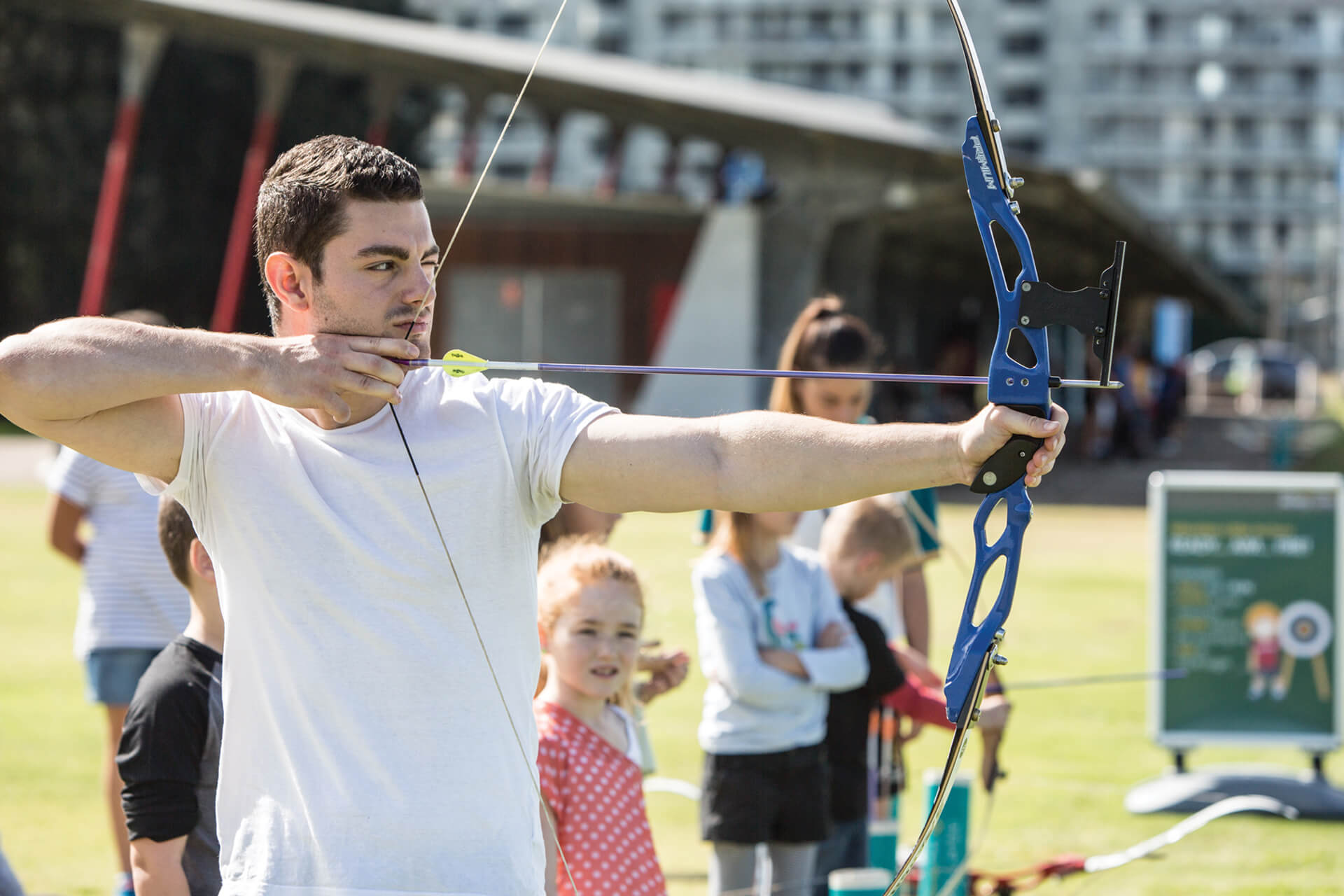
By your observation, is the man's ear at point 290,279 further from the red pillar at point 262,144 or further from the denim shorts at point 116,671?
the red pillar at point 262,144

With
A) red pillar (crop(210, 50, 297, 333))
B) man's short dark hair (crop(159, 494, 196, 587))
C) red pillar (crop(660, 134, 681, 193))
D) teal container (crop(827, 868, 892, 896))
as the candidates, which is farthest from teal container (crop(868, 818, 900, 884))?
red pillar (crop(660, 134, 681, 193))

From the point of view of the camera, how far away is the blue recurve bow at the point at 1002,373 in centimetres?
184

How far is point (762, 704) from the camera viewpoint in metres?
3.61

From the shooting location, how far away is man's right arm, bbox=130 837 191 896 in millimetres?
2480

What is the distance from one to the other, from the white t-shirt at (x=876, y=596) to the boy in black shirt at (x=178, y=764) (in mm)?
1745

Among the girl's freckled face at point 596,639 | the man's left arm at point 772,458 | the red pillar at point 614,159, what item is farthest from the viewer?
the red pillar at point 614,159

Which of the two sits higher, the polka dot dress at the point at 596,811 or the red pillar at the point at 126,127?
the red pillar at the point at 126,127

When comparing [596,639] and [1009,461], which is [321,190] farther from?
[596,639]

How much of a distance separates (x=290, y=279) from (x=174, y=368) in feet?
0.75

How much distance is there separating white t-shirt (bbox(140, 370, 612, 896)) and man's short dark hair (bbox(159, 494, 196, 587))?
0.93 meters

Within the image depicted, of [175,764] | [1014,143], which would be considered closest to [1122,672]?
[175,764]

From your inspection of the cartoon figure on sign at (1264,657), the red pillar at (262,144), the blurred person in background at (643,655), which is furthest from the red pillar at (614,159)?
the blurred person in background at (643,655)

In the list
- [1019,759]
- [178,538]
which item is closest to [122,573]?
[178,538]

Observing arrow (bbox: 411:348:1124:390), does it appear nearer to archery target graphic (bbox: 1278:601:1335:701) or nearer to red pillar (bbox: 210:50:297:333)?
archery target graphic (bbox: 1278:601:1335:701)
